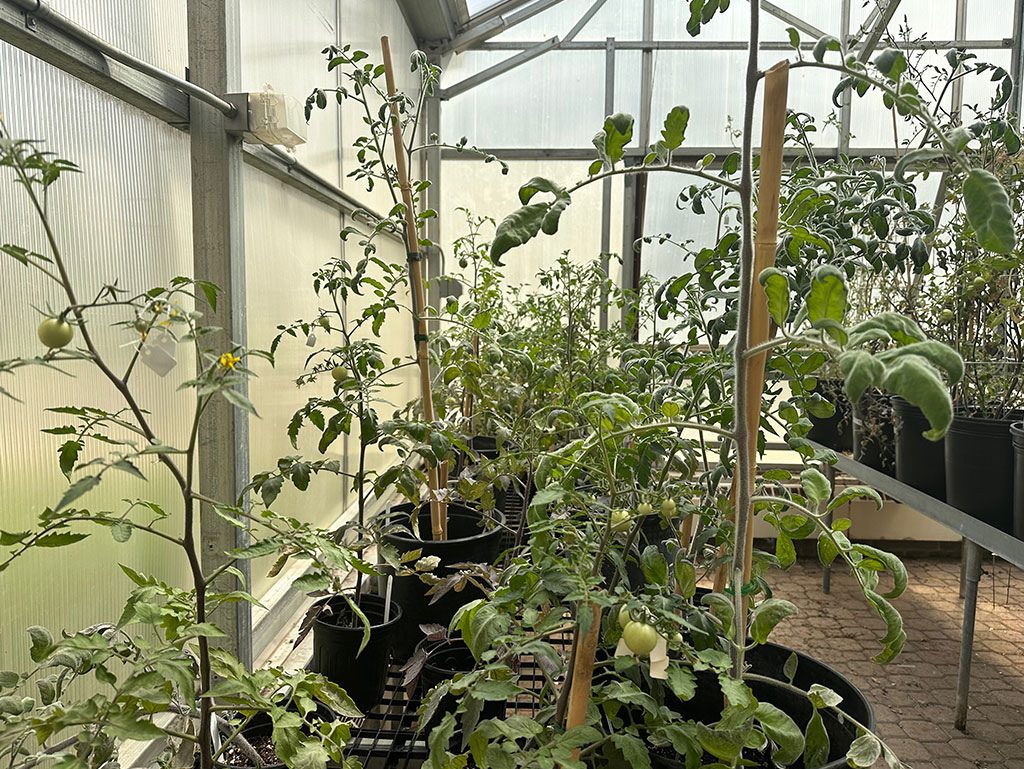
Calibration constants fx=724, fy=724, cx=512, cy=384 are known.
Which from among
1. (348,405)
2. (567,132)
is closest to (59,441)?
(348,405)

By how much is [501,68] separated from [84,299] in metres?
4.51

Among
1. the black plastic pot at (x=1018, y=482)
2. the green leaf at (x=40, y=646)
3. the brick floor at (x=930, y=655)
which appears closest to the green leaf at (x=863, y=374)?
the green leaf at (x=40, y=646)

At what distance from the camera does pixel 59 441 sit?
4.14 feet

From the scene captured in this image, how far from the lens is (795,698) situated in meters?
1.17

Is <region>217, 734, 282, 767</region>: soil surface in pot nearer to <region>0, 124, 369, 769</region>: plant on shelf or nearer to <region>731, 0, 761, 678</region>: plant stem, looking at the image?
<region>0, 124, 369, 769</region>: plant on shelf

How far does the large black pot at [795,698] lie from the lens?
3.53 feet

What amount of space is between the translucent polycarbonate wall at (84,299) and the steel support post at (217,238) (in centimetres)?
6

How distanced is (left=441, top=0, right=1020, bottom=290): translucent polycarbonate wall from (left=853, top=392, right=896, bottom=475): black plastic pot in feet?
7.50

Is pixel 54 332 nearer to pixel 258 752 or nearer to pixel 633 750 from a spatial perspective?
pixel 633 750

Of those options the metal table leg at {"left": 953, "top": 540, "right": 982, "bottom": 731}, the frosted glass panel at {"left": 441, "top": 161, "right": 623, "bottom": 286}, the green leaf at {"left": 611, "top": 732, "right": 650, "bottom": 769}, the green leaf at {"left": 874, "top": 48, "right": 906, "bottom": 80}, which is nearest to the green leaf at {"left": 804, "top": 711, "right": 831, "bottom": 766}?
the green leaf at {"left": 611, "top": 732, "right": 650, "bottom": 769}

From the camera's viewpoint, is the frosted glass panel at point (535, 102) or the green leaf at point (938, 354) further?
the frosted glass panel at point (535, 102)

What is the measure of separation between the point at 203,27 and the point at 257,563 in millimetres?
1451

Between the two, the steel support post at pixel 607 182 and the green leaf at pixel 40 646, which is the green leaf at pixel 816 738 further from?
the steel support post at pixel 607 182

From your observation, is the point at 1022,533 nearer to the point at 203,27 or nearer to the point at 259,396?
the point at 259,396
